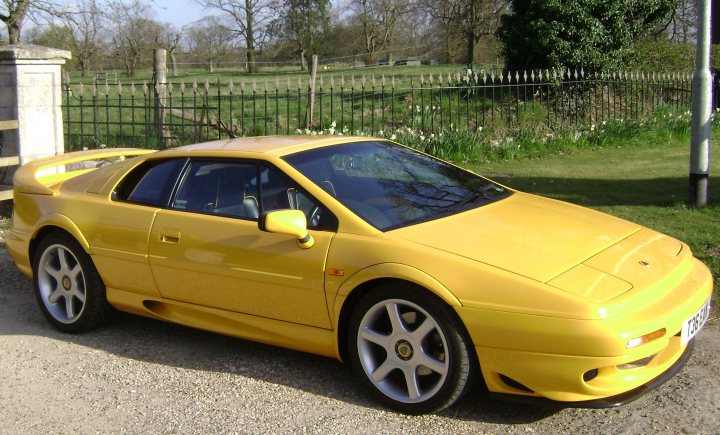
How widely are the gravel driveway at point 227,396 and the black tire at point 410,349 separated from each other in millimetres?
126

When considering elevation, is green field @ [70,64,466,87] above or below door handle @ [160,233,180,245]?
above

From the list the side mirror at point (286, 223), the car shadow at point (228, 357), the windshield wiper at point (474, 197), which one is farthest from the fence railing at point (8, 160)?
the windshield wiper at point (474, 197)

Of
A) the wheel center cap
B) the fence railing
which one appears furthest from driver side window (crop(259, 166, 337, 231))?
the fence railing

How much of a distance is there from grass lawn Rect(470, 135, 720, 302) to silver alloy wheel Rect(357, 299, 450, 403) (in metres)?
2.70

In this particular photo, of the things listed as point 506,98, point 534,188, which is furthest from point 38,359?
point 506,98

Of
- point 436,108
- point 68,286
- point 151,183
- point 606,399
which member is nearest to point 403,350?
point 606,399

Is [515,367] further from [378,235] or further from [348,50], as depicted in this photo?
[348,50]

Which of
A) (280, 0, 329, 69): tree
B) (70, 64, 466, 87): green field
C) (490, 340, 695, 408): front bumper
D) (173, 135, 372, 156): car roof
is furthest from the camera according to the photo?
(280, 0, 329, 69): tree

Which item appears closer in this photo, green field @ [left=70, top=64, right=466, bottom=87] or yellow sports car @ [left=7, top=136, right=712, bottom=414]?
yellow sports car @ [left=7, top=136, right=712, bottom=414]

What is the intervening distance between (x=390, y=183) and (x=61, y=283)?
241cm

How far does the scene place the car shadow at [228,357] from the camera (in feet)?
12.4

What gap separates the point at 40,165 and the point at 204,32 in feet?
175

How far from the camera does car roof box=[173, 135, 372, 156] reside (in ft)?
15.0

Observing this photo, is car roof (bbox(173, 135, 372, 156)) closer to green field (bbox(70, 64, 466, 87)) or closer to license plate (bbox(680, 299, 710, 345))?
license plate (bbox(680, 299, 710, 345))
